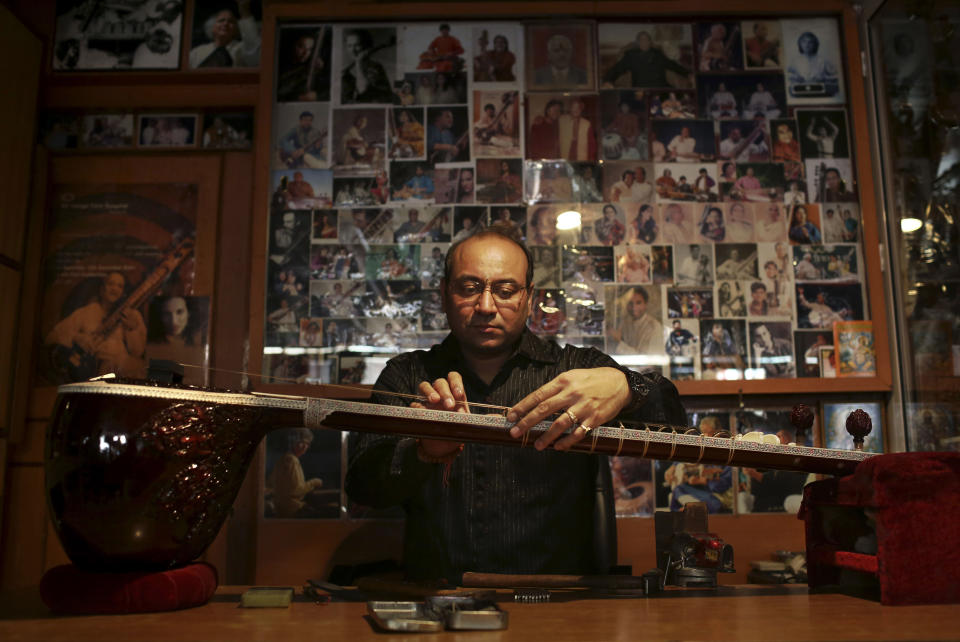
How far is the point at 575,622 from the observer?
1255mm

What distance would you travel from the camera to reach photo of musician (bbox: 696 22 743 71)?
2.90 metres

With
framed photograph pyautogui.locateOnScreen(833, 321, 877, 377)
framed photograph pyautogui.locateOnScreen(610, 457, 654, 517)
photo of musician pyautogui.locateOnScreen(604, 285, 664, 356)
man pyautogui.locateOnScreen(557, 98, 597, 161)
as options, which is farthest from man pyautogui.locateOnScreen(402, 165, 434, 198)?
framed photograph pyautogui.locateOnScreen(833, 321, 877, 377)

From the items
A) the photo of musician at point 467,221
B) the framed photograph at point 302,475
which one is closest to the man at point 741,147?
the photo of musician at point 467,221

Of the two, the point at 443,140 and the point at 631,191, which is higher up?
the point at 443,140

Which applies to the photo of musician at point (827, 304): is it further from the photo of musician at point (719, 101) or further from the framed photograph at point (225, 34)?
the framed photograph at point (225, 34)

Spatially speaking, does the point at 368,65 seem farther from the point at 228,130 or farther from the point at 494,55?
the point at 228,130

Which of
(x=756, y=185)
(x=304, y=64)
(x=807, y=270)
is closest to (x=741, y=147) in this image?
(x=756, y=185)

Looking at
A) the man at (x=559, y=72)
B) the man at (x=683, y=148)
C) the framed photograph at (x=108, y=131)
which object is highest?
the man at (x=559, y=72)

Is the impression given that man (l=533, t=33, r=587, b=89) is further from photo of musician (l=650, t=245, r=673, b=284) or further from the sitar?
the sitar

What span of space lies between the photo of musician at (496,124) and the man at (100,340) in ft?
4.88

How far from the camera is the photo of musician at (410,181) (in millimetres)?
2812

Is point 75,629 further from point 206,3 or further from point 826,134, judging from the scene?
point 826,134

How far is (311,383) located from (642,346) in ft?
4.00

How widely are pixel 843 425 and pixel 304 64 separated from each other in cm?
246
